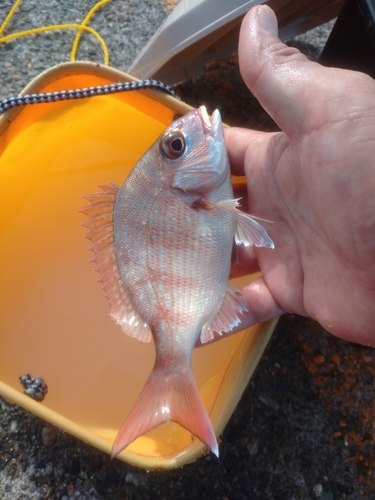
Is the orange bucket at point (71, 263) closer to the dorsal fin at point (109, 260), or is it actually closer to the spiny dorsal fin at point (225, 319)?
the spiny dorsal fin at point (225, 319)

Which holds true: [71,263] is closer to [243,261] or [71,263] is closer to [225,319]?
[243,261]

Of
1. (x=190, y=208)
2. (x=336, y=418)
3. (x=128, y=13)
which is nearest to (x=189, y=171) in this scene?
(x=190, y=208)

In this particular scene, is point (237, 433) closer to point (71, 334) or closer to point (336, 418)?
Answer: point (336, 418)

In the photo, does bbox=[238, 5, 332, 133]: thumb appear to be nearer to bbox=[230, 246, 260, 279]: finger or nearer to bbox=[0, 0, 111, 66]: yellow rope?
bbox=[230, 246, 260, 279]: finger

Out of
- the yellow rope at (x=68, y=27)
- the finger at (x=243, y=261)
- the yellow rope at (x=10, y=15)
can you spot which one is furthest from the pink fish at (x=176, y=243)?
the yellow rope at (x=10, y=15)

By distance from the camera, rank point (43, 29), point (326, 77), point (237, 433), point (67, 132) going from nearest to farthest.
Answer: point (326, 77) → point (237, 433) → point (67, 132) → point (43, 29)

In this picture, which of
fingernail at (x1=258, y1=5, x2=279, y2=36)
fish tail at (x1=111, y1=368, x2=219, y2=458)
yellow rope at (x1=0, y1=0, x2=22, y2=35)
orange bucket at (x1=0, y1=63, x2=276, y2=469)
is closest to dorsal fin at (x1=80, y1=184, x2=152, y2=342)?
fish tail at (x1=111, y1=368, x2=219, y2=458)
